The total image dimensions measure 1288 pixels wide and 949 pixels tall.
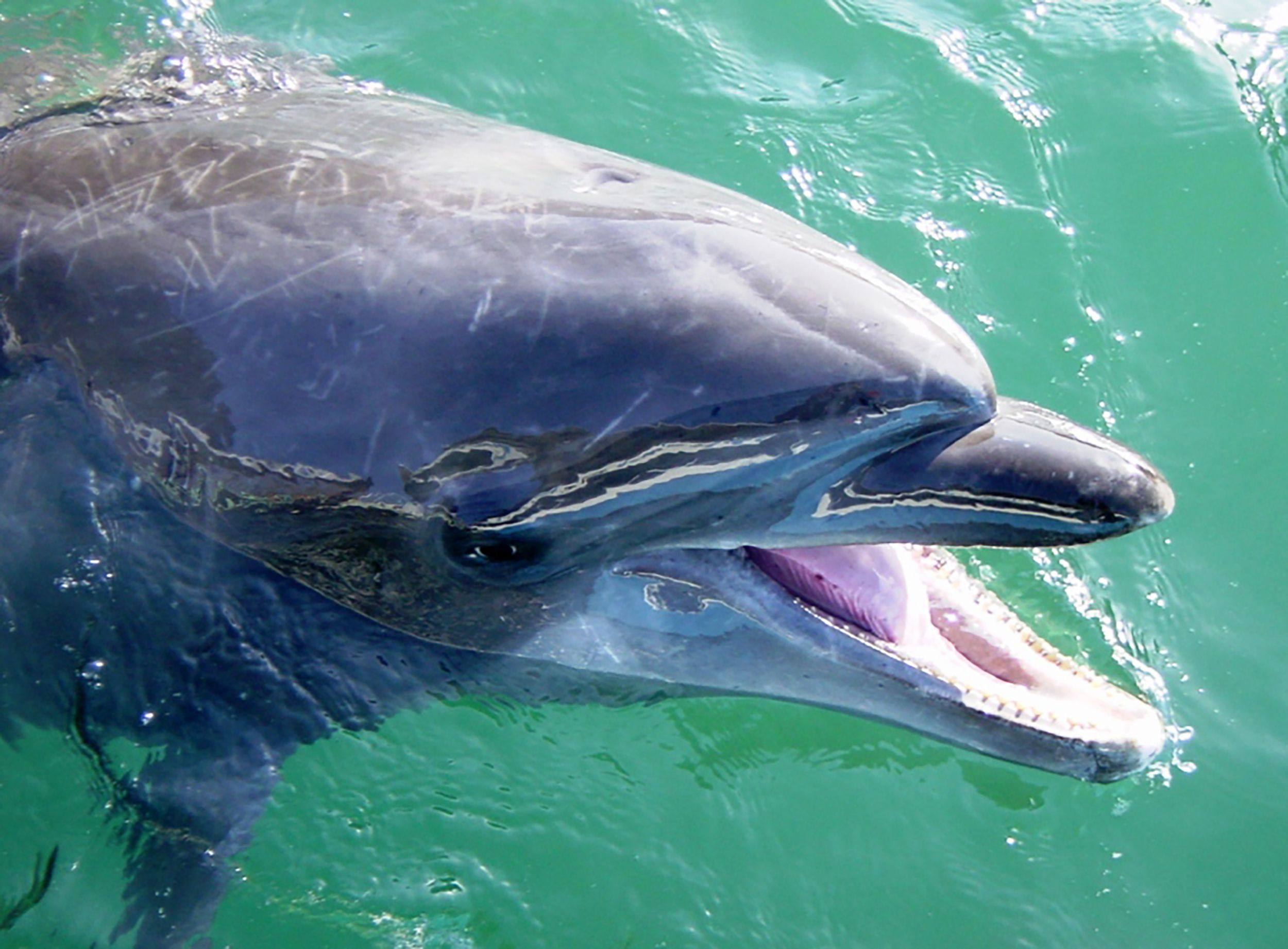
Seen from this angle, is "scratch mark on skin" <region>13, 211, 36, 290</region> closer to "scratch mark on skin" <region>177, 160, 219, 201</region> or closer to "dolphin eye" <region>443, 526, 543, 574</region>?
"scratch mark on skin" <region>177, 160, 219, 201</region>

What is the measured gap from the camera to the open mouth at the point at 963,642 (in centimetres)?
455

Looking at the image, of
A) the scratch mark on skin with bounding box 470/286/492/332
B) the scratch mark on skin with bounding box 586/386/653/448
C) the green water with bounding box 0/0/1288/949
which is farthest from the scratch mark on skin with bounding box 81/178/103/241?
the green water with bounding box 0/0/1288/949

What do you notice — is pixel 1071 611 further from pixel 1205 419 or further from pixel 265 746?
pixel 265 746

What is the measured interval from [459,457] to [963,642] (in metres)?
2.34

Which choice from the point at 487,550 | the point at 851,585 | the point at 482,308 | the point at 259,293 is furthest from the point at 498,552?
the point at 851,585

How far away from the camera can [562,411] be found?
4.08m

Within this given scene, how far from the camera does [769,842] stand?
657 centimetres

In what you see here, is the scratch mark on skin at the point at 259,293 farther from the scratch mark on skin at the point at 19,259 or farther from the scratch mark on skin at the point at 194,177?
the scratch mark on skin at the point at 19,259

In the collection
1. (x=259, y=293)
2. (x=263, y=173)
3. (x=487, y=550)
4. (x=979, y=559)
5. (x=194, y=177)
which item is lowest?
(x=979, y=559)

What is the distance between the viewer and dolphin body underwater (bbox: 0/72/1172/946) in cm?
393

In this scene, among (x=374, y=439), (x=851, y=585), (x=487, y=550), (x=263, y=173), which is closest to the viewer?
(x=374, y=439)

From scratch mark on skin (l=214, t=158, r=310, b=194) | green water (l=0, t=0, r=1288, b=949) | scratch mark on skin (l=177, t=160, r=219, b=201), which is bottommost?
green water (l=0, t=0, r=1288, b=949)

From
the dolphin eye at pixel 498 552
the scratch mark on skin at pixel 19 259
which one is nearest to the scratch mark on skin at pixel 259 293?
the scratch mark on skin at pixel 19 259

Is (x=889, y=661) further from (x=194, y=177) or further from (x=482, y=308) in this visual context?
(x=194, y=177)
